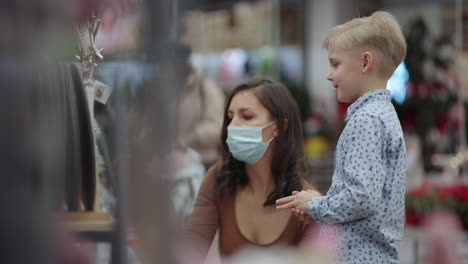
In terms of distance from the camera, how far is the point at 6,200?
0.84m

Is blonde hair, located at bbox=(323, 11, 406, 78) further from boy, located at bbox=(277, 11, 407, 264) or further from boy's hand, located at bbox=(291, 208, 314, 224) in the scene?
boy's hand, located at bbox=(291, 208, 314, 224)

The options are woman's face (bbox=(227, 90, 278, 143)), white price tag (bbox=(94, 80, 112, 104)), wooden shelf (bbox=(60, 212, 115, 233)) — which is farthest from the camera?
woman's face (bbox=(227, 90, 278, 143))

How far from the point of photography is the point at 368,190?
193cm

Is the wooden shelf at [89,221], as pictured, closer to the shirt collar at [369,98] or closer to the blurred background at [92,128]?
the blurred background at [92,128]

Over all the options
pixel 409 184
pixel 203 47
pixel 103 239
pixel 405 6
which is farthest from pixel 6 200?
pixel 203 47

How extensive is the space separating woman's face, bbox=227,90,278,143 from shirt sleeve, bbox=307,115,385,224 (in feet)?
2.37

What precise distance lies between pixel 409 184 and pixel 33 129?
8029 millimetres

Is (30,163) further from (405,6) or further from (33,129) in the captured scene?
(405,6)

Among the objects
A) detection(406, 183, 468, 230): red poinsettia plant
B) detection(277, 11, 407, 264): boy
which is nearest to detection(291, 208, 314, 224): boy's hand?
detection(277, 11, 407, 264): boy

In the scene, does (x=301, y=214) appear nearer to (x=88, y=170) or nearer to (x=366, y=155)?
(x=366, y=155)

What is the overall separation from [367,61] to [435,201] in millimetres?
4616

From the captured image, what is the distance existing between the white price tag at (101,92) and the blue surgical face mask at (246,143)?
1.27 m

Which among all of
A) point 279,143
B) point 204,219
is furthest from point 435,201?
point 204,219

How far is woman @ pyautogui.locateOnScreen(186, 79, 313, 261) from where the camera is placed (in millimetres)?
2633
